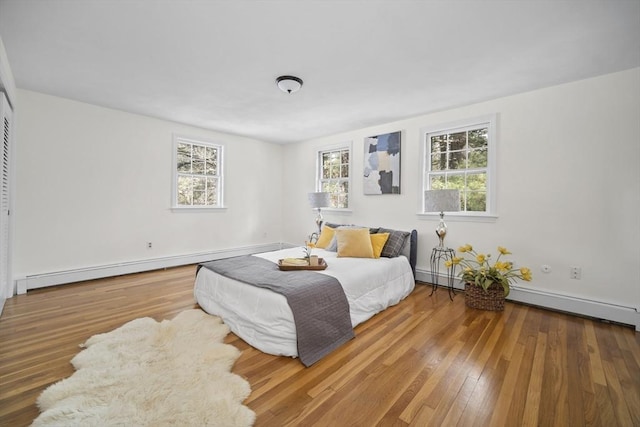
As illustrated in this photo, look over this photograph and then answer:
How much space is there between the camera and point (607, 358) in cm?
210

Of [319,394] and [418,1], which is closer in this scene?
[319,394]

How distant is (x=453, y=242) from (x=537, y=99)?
1941mm

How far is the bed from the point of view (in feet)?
6.92

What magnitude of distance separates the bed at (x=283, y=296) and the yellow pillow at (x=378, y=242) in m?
0.12

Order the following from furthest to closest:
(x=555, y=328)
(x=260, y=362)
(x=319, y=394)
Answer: (x=555, y=328), (x=260, y=362), (x=319, y=394)

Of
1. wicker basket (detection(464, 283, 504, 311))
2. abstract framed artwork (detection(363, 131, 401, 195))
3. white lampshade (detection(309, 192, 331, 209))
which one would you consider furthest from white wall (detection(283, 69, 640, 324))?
white lampshade (detection(309, 192, 331, 209))

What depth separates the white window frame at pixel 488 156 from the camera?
3.49 m

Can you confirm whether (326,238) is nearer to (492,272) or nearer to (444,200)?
(444,200)

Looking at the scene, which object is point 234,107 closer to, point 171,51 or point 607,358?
point 171,51

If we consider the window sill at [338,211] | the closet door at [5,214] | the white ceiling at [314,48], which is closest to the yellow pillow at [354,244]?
the window sill at [338,211]

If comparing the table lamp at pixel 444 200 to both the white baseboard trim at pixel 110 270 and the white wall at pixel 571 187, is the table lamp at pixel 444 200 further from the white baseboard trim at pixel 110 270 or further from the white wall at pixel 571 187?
the white baseboard trim at pixel 110 270

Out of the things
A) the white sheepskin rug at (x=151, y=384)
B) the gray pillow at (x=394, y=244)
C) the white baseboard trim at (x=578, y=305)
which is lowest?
the white sheepskin rug at (x=151, y=384)

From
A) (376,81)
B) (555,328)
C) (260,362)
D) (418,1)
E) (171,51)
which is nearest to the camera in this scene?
(418,1)

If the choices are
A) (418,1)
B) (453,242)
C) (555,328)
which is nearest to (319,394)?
(555,328)
